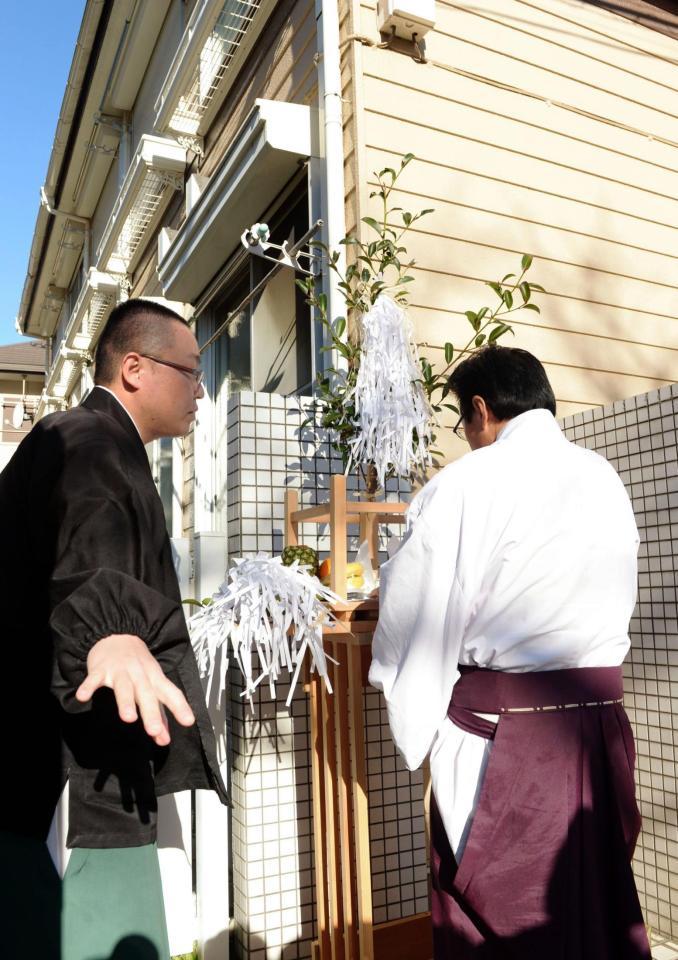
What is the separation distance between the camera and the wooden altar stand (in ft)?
6.68

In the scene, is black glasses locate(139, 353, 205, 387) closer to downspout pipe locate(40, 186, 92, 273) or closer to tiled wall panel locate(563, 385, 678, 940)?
tiled wall panel locate(563, 385, 678, 940)

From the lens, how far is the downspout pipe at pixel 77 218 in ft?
33.9

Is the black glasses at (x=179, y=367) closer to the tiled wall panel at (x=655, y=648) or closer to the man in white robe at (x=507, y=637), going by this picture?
the man in white robe at (x=507, y=637)

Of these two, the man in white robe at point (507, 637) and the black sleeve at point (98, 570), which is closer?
the black sleeve at point (98, 570)

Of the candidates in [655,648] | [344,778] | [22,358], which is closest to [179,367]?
[344,778]

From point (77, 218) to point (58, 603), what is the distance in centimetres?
1076

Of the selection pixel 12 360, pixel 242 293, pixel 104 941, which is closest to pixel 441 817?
pixel 104 941

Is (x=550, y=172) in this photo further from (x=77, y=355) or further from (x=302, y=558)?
(x=77, y=355)

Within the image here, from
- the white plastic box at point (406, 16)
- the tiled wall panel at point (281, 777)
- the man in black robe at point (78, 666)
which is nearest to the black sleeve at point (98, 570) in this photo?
the man in black robe at point (78, 666)

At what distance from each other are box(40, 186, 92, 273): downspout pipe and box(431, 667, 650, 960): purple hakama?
33.4ft

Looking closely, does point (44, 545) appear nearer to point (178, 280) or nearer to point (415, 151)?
point (415, 151)

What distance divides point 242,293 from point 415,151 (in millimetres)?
1781

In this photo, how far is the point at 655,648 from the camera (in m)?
2.85

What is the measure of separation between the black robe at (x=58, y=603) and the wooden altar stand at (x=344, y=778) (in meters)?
0.78
